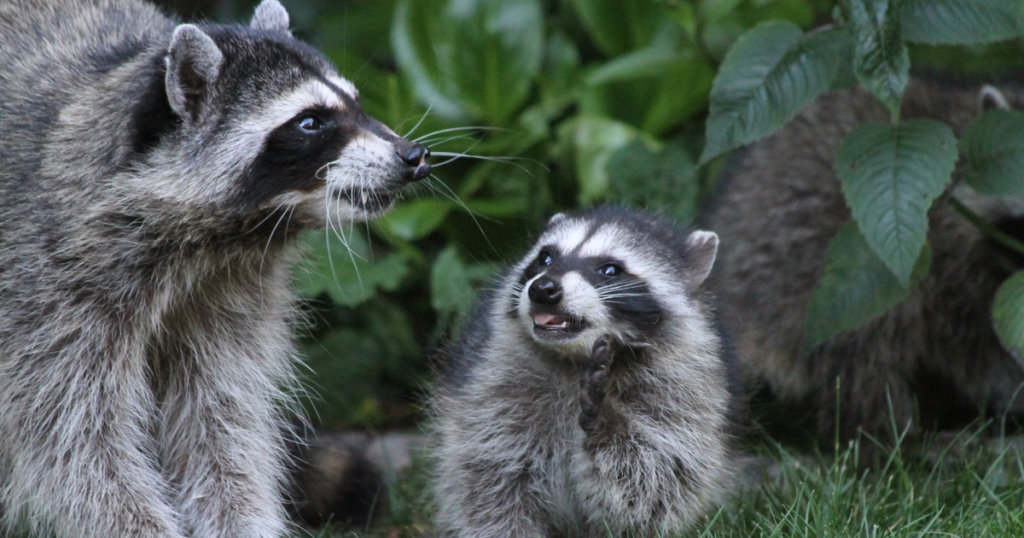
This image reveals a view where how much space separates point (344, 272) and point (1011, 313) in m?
2.90

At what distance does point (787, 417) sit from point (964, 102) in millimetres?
1822

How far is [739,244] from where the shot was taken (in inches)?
228

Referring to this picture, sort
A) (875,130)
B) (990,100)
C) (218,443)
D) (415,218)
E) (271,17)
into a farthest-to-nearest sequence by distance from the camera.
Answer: (415,218)
(990,100)
(875,130)
(271,17)
(218,443)

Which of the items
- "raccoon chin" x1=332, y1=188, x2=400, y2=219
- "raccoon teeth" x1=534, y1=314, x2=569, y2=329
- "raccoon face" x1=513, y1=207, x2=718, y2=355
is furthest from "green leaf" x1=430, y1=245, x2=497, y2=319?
"raccoon chin" x1=332, y1=188, x2=400, y2=219

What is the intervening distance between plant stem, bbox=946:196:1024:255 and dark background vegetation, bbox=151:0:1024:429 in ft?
4.84

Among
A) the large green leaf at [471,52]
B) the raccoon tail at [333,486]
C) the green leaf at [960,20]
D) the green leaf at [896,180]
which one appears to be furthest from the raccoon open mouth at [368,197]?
the large green leaf at [471,52]

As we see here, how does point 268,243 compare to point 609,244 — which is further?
point 609,244

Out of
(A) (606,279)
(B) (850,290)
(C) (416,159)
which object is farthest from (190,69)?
(B) (850,290)

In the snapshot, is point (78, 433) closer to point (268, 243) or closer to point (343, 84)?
point (268, 243)

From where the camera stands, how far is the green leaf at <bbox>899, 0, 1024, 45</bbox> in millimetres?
4367

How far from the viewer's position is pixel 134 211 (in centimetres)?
376

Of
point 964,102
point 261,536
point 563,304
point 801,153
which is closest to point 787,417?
point 801,153

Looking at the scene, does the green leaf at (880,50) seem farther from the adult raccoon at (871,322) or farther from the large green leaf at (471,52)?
the large green leaf at (471,52)

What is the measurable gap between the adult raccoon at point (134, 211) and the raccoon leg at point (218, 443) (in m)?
0.16
